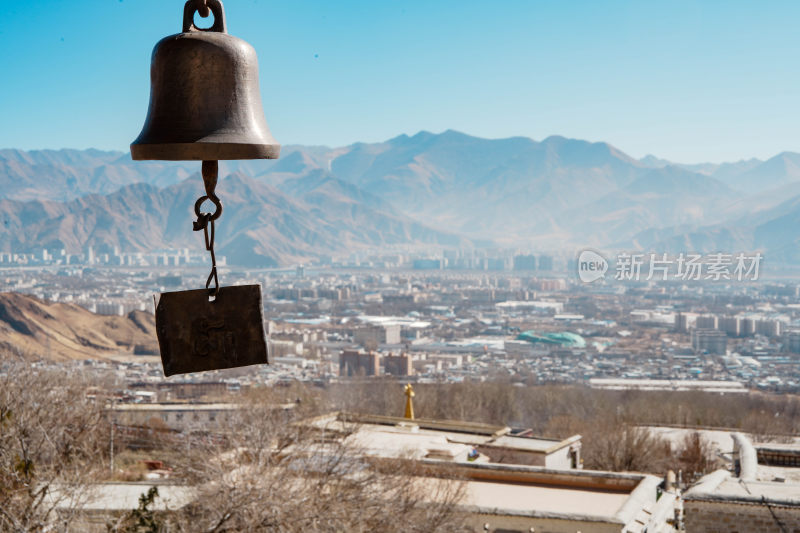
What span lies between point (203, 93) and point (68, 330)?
3472 inches

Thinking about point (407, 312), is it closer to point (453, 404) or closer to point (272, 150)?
point (453, 404)

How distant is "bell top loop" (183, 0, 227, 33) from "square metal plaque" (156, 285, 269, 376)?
930 mm

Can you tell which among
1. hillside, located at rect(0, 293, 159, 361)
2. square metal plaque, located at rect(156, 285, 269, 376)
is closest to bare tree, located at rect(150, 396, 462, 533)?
square metal plaque, located at rect(156, 285, 269, 376)

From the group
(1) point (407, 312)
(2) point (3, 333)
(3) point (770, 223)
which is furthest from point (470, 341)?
(3) point (770, 223)

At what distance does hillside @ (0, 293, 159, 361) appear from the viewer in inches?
2891

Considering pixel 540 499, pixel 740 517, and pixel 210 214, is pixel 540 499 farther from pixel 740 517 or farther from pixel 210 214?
pixel 210 214

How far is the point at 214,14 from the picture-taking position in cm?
331

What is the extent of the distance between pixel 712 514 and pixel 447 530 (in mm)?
3173

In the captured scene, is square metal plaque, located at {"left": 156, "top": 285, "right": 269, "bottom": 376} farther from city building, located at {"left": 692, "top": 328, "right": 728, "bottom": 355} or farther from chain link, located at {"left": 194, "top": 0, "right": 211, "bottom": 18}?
city building, located at {"left": 692, "top": 328, "right": 728, "bottom": 355}

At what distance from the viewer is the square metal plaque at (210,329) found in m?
3.37

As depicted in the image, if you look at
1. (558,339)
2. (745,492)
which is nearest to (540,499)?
(745,492)

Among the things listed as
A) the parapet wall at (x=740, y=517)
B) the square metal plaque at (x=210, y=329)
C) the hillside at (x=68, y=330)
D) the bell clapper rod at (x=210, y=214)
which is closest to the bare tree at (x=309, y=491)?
the parapet wall at (x=740, y=517)

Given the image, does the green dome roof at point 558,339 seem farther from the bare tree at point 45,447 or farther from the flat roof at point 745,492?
the flat roof at point 745,492

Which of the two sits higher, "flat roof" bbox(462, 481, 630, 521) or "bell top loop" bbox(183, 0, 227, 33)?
"bell top loop" bbox(183, 0, 227, 33)
